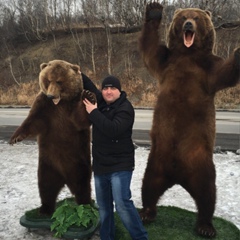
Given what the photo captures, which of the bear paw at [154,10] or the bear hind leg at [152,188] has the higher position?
the bear paw at [154,10]

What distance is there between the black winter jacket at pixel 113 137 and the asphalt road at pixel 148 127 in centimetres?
550

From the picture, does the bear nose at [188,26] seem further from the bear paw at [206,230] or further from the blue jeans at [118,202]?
the bear paw at [206,230]

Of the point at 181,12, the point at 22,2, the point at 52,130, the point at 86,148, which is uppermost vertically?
the point at 22,2

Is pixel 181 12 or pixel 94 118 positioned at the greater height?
pixel 181 12

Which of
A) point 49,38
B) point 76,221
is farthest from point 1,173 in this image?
point 49,38

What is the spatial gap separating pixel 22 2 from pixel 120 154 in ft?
108

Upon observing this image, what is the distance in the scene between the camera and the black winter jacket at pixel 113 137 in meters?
2.87

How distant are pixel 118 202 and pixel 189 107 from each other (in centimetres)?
107

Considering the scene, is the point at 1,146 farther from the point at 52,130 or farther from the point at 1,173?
the point at 52,130

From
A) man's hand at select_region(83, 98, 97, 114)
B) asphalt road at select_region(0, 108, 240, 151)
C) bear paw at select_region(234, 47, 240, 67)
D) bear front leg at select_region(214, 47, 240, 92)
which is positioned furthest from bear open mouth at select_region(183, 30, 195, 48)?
asphalt road at select_region(0, 108, 240, 151)

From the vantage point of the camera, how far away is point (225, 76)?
292 cm

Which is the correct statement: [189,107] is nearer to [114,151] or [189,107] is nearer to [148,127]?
[114,151]

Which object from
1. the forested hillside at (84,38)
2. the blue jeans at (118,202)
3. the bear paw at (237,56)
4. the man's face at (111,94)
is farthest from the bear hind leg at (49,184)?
the forested hillside at (84,38)

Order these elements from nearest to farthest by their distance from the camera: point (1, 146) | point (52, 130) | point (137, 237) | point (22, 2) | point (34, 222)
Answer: point (137, 237), point (52, 130), point (34, 222), point (1, 146), point (22, 2)
